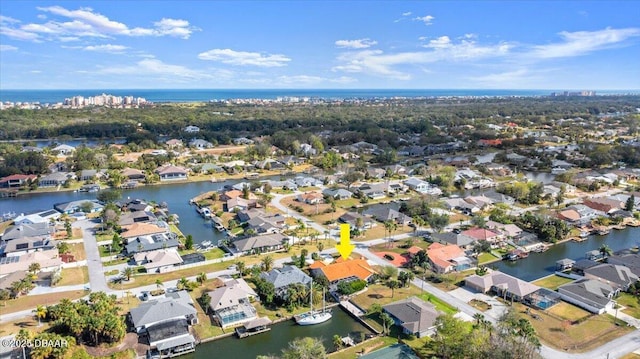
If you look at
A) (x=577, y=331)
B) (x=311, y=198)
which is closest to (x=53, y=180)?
(x=311, y=198)

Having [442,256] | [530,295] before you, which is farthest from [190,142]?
[530,295]

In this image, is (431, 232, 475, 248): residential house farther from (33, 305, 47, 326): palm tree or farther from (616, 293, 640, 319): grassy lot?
(33, 305, 47, 326): palm tree

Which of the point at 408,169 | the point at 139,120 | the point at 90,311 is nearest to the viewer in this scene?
the point at 90,311

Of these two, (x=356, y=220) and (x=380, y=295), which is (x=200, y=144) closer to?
(x=356, y=220)

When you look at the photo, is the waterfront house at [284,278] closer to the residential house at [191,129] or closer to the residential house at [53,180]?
the residential house at [53,180]

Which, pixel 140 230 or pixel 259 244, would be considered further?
pixel 140 230

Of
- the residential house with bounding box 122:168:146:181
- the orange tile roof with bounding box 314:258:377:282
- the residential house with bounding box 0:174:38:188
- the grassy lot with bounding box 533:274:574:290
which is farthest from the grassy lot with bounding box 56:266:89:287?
the residential house with bounding box 0:174:38:188

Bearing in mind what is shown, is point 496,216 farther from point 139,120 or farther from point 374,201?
point 139,120
